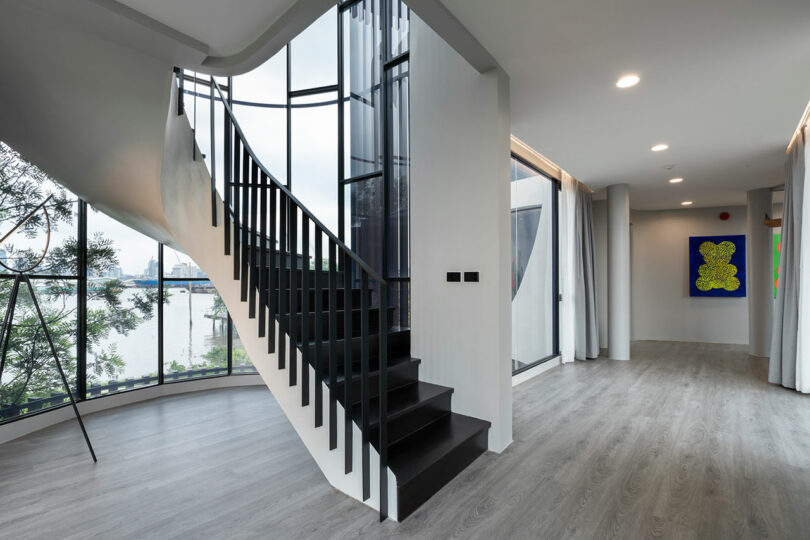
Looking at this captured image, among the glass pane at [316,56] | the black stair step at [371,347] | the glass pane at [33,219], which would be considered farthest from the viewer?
the glass pane at [316,56]

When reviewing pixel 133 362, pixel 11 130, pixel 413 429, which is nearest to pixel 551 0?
pixel 413 429

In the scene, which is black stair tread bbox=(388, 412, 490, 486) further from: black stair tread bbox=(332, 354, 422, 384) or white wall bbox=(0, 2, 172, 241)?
white wall bbox=(0, 2, 172, 241)

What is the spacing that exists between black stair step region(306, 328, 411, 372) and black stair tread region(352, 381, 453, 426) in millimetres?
310

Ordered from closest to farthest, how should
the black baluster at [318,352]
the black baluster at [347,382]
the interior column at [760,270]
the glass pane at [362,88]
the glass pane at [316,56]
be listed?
the black baluster at [347,382], the black baluster at [318,352], the glass pane at [362,88], the glass pane at [316,56], the interior column at [760,270]

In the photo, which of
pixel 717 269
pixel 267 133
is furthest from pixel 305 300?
pixel 717 269

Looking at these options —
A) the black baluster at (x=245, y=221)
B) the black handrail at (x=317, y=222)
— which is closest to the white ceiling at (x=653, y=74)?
the black handrail at (x=317, y=222)

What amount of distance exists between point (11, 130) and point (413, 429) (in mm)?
2893

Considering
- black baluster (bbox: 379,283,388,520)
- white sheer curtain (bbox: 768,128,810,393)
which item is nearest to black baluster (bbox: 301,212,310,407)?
black baluster (bbox: 379,283,388,520)

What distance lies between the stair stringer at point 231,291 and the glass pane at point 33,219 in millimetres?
1397

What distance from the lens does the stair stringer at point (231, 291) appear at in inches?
89.3

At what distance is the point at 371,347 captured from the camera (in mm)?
2988

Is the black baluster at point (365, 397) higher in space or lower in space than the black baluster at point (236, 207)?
lower

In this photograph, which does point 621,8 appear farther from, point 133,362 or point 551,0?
point 133,362

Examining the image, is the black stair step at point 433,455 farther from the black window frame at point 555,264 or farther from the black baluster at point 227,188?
the black window frame at point 555,264
